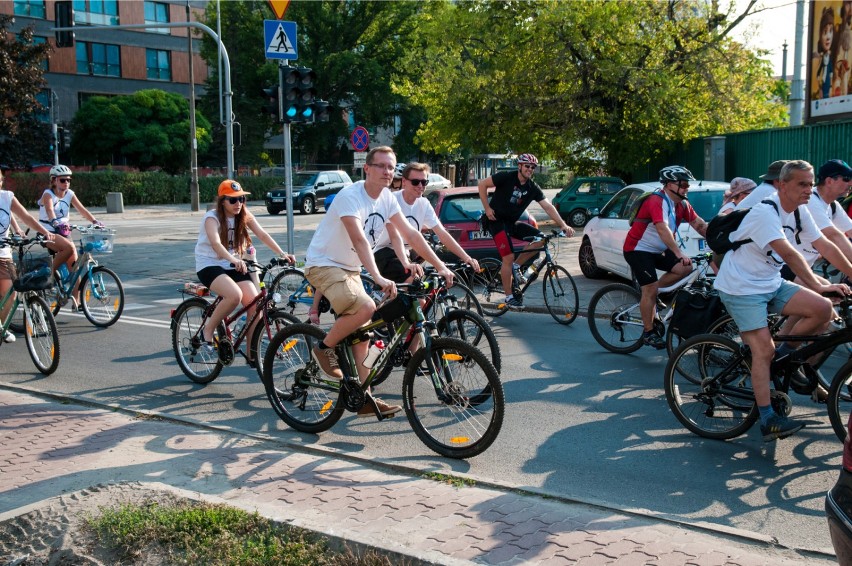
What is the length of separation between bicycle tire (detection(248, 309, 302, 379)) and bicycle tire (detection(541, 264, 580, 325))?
4398 mm

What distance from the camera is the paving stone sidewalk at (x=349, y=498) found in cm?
400

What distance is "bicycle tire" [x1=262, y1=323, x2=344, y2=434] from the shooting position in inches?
241

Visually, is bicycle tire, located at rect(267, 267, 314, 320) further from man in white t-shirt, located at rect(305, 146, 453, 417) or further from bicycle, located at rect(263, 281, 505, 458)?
man in white t-shirt, located at rect(305, 146, 453, 417)

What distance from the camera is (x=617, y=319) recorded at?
8750mm

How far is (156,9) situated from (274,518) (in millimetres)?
57806

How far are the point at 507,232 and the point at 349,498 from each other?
6.15 metres

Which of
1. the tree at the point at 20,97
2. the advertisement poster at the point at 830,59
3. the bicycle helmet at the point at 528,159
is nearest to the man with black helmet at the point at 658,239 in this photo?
the bicycle helmet at the point at 528,159

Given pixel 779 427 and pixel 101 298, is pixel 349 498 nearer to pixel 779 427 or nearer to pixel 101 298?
pixel 779 427

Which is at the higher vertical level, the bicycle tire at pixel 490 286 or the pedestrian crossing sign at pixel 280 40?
the pedestrian crossing sign at pixel 280 40

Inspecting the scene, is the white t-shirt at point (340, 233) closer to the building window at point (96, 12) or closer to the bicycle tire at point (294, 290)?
the bicycle tire at point (294, 290)

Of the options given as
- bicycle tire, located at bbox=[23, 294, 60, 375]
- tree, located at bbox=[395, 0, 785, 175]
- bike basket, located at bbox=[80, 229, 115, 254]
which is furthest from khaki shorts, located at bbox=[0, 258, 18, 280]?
tree, located at bbox=[395, 0, 785, 175]

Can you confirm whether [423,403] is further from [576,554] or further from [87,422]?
[87,422]

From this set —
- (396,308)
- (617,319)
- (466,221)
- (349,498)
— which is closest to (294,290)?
(617,319)

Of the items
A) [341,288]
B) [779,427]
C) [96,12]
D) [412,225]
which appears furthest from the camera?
[96,12]
